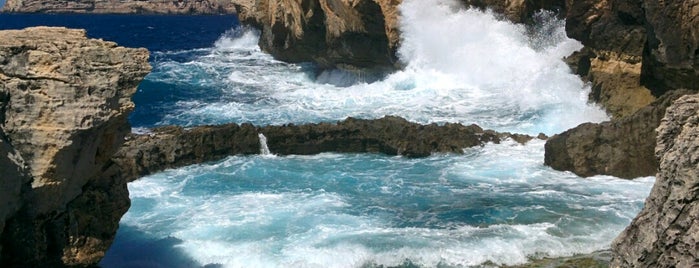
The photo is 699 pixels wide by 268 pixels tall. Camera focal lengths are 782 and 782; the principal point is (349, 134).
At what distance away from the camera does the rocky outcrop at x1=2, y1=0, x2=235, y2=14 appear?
5113 inches

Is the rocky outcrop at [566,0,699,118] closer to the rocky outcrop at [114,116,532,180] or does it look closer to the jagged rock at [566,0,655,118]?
the jagged rock at [566,0,655,118]

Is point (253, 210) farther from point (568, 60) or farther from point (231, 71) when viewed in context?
point (231, 71)

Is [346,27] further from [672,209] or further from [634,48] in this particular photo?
[672,209]

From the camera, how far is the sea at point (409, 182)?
13297 mm

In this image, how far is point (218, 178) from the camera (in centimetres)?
1900

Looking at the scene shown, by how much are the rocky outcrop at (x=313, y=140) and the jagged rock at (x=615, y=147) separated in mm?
2838

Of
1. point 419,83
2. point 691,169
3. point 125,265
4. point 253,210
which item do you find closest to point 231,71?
point 419,83

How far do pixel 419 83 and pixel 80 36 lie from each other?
23184mm

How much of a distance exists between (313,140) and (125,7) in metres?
117

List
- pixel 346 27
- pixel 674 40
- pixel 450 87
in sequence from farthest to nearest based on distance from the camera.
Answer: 1. pixel 346 27
2. pixel 450 87
3. pixel 674 40

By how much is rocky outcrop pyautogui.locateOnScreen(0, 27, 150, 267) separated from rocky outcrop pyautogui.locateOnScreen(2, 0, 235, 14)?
124 m

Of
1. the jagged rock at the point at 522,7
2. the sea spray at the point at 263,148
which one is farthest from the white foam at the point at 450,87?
the sea spray at the point at 263,148

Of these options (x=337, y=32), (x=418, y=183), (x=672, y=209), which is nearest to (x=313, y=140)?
(x=418, y=183)

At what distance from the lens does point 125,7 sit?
13062cm
